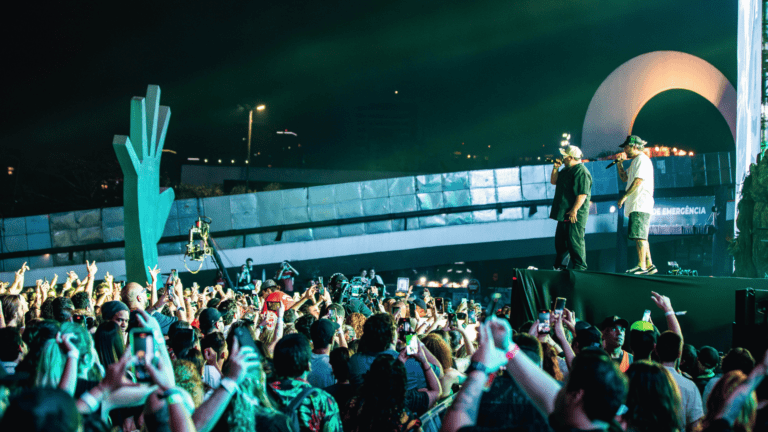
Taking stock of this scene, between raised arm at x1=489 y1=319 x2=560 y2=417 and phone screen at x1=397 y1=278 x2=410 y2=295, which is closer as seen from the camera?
raised arm at x1=489 y1=319 x2=560 y2=417

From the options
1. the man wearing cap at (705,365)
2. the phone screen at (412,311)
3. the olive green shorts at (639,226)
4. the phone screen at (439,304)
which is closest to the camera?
the man wearing cap at (705,365)

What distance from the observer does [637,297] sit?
20.6ft

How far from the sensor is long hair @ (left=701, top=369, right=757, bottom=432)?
2.32 metres

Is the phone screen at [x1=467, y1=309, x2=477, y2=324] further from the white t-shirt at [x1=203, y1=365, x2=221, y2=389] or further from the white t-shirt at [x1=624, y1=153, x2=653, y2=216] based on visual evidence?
the white t-shirt at [x1=203, y1=365, x2=221, y2=389]

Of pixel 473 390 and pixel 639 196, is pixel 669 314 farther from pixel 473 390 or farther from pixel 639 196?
pixel 639 196

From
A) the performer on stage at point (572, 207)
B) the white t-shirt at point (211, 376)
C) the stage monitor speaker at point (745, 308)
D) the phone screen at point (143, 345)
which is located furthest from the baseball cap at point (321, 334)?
the performer on stage at point (572, 207)

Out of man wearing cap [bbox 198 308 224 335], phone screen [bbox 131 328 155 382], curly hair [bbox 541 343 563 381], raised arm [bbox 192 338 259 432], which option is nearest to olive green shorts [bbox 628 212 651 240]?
curly hair [bbox 541 343 563 381]

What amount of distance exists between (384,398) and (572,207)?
5629 mm

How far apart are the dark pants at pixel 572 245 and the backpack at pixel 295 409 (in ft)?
18.0

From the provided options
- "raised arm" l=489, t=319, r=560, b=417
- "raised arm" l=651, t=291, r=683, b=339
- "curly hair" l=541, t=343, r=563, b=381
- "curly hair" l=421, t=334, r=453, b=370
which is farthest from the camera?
"raised arm" l=651, t=291, r=683, b=339

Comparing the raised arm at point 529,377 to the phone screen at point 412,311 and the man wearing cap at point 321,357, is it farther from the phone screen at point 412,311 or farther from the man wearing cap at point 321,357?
the phone screen at point 412,311

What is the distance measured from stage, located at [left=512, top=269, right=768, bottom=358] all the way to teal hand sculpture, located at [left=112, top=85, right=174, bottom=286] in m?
7.49

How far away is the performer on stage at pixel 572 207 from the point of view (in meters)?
7.49

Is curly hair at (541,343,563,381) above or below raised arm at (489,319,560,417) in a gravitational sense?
below
